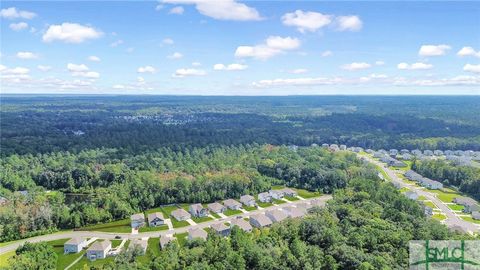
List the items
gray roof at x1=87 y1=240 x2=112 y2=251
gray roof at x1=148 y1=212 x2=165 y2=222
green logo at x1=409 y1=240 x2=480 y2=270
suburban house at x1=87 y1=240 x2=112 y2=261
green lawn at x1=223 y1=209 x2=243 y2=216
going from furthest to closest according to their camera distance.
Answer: green lawn at x1=223 y1=209 x2=243 y2=216 → gray roof at x1=148 y1=212 x2=165 y2=222 → gray roof at x1=87 y1=240 x2=112 y2=251 → suburban house at x1=87 y1=240 x2=112 y2=261 → green logo at x1=409 y1=240 x2=480 y2=270

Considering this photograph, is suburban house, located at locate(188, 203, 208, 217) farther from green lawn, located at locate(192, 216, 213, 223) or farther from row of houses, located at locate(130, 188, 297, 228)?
green lawn, located at locate(192, 216, 213, 223)

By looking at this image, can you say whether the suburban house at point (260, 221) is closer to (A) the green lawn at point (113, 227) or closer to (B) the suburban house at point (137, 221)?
(B) the suburban house at point (137, 221)

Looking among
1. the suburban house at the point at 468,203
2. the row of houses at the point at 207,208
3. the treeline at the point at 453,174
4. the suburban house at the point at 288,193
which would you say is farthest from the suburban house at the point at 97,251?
the treeline at the point at 453,174

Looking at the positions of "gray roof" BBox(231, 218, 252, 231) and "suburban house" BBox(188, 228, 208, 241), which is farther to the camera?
"gray roof" BBox(231, 218, 252, 231)

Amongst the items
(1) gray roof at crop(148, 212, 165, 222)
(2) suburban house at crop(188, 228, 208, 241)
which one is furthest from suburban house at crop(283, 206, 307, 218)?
(1) gray roof at crop(148, 212, 165, 222)

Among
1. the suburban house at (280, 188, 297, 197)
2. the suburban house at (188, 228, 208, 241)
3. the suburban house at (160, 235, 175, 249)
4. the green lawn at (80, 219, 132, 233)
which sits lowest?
the green lawn at (80, 219, 132, 233)
